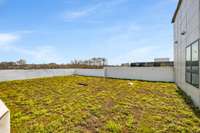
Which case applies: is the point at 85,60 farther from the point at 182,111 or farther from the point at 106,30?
the point at 182,111

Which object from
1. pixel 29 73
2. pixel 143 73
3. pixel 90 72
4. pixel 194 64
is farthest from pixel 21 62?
pixel 194 64

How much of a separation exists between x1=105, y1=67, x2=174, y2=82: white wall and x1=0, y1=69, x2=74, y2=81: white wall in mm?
3794

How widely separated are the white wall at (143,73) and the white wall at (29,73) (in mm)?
3794

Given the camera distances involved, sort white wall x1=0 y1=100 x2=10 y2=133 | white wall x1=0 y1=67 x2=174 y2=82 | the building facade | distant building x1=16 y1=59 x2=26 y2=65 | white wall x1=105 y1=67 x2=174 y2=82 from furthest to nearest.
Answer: distant building x1=16 y1=59 x2=26 y2=65
white wall x1=105 y1=67 x2=174 y2=82
white wall x1=0 y1=67 x2=174 y2=82
the building facade
white wall x1=0 y1=100 x2=10 y2=133

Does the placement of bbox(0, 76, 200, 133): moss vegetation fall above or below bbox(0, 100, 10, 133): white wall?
below

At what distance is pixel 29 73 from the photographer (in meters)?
13.9

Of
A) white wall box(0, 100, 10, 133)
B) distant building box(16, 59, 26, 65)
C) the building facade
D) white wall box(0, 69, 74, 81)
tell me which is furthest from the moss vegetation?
distant building box(16, 59, 26, 65)

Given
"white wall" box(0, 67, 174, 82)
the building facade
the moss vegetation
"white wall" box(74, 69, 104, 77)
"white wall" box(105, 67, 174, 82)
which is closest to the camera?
the moss vegetation

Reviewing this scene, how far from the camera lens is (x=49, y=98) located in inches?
313

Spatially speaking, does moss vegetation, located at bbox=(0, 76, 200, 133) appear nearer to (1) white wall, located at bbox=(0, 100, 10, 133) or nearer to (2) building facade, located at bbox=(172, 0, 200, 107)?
(2) building facade, located at bbox=(172, 0, 200, 107)

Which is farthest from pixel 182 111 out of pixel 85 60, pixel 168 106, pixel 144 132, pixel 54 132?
pixel 85 60

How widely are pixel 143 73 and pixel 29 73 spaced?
Answer: 825 centimetres

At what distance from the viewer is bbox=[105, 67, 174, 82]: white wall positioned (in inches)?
511

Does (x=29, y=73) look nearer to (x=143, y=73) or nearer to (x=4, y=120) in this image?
(x=143, y=73)
